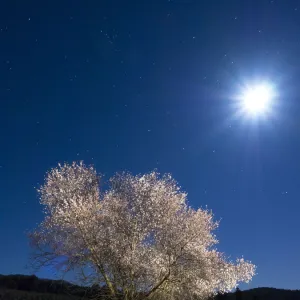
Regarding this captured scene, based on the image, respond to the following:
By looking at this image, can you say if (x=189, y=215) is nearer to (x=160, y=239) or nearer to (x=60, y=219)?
(x=160, y=239)

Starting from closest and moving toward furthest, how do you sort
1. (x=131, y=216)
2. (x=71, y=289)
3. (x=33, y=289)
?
(x=71, y=289)
(x=131, y=216)
(x=33, y=289)

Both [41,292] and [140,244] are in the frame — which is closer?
[140,244]

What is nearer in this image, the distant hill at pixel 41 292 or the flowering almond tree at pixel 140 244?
the flowering almond tree at pixel 140 244

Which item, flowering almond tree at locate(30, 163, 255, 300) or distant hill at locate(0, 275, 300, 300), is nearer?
flowering almond tree at locate(30, 163, 255, 300)

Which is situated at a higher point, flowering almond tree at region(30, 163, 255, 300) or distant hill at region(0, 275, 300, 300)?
distant hill at region(0, 275, 300, 300)

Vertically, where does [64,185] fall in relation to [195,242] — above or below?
above

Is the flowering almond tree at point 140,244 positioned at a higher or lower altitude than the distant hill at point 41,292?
lower

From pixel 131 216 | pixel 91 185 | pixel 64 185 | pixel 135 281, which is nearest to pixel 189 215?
pixel 131 216

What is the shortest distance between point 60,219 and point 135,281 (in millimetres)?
8069

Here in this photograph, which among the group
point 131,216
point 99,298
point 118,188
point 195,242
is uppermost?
point 118,188

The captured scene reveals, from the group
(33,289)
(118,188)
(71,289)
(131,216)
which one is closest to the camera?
(71,289)

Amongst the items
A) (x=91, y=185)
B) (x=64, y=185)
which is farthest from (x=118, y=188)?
(x=64, y=185)

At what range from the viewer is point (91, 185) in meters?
32.9

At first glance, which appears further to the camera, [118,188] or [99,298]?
[118,188]
